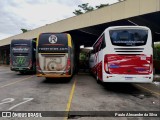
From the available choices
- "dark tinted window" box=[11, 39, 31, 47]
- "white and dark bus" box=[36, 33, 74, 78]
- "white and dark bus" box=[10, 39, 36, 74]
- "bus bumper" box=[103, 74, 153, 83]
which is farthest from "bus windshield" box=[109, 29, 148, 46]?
"dark tinted window" box=[11, 39, 31, 47]

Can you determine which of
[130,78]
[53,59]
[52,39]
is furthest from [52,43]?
[130,78]

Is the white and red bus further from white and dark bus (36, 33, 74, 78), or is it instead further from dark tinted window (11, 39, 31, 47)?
dark tinted window (11, 39, 31, 47)

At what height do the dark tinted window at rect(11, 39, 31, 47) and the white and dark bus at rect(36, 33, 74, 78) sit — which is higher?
the dark tinted window at rect(11, 39, 31, 47)

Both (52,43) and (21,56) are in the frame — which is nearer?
(52,43)

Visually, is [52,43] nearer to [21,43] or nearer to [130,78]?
[130,78]

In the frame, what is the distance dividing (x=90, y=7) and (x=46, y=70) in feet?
212

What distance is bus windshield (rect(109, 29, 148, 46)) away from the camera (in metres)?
12.6

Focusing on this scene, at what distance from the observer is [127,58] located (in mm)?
12594

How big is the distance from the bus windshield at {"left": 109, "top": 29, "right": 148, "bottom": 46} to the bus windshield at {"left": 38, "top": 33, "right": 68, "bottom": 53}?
5.12 m

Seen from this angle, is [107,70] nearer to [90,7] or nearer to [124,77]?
[124,77]

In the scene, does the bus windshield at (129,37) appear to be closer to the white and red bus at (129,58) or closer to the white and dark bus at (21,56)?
the white and red bus at (129,58)

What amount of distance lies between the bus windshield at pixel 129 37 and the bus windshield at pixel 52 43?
5.12 m

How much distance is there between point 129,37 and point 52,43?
21.0ft

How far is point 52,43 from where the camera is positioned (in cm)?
1727
